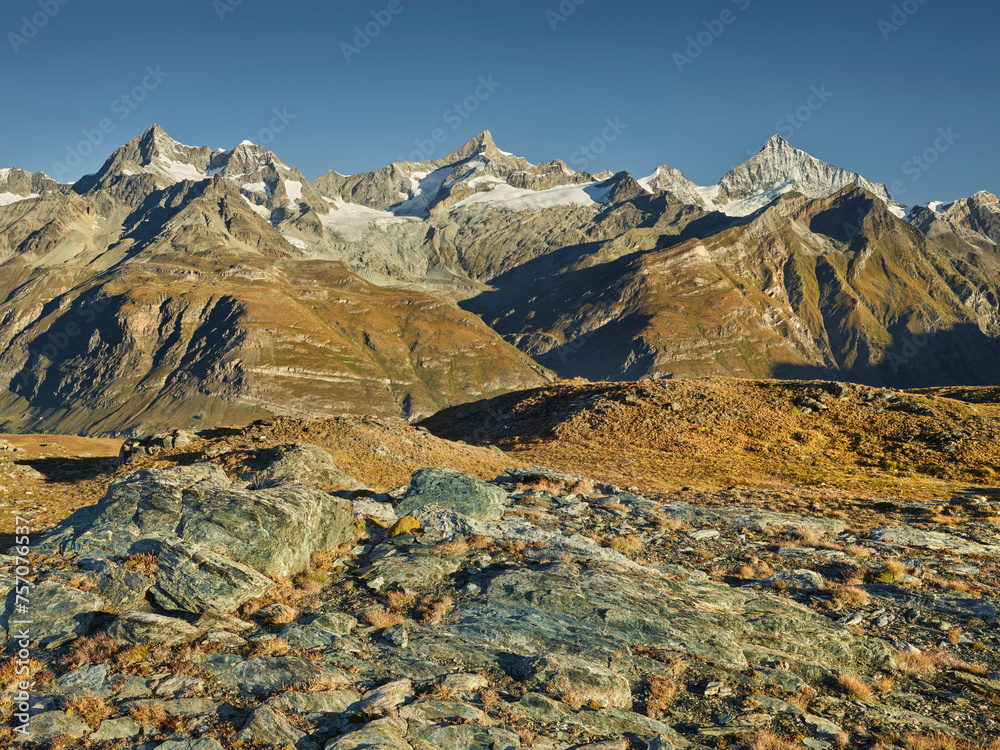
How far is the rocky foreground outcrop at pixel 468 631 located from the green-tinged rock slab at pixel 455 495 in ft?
3.90

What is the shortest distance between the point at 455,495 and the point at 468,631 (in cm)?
1086

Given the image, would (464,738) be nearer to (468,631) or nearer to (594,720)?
(594,720)

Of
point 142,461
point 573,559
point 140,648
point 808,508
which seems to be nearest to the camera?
point 140,648

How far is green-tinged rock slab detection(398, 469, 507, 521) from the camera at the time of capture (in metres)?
24.3

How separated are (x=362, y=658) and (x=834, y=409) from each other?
5089cm

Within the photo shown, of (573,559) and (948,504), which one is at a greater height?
(948,504)

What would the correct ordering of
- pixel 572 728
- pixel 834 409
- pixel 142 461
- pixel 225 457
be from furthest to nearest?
pixel 834 409 → pixel 142 461 → pixel 225 457 → pixel 572 728

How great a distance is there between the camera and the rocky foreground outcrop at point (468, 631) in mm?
11055

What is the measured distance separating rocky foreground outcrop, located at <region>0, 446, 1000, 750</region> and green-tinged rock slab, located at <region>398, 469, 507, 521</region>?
1.19 m

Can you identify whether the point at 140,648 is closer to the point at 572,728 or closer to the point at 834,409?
the point at 572,728

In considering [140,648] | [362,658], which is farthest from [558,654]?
[140,648]

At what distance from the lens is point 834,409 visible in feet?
168

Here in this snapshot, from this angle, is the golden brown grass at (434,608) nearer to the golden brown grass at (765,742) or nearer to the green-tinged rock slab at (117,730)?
the green-tinged rock slab at (117,730)

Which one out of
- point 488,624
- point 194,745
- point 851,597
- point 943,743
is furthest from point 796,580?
point 194,745
